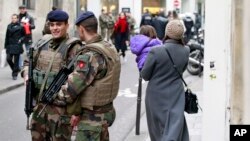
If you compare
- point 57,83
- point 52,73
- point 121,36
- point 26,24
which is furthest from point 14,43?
point 57,83

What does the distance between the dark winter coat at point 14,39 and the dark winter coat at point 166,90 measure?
28.6ft

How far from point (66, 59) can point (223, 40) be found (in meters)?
1.48

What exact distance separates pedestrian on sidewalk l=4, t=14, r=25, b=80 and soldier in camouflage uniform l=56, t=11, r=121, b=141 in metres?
9.79

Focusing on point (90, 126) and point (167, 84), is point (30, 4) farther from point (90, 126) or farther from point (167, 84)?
point (90, 126)

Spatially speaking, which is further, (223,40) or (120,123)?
(120,123)

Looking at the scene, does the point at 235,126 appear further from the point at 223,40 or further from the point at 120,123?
the point at 120,123

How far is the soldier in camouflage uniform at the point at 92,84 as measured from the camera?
185 inches

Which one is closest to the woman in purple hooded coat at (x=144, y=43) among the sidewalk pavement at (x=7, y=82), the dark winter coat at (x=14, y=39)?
the sidewalk pavement at (x=7, y=82)

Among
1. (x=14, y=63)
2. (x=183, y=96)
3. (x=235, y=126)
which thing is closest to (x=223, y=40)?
(x=235, y=126)

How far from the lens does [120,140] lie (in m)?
8.15

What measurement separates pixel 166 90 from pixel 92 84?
1620 millimetres

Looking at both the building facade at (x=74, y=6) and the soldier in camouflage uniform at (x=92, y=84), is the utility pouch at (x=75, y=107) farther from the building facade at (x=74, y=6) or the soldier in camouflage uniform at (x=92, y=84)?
the building facade at (x=74, y=6)

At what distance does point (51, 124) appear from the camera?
202 inches

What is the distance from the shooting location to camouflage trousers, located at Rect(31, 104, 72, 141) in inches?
200
